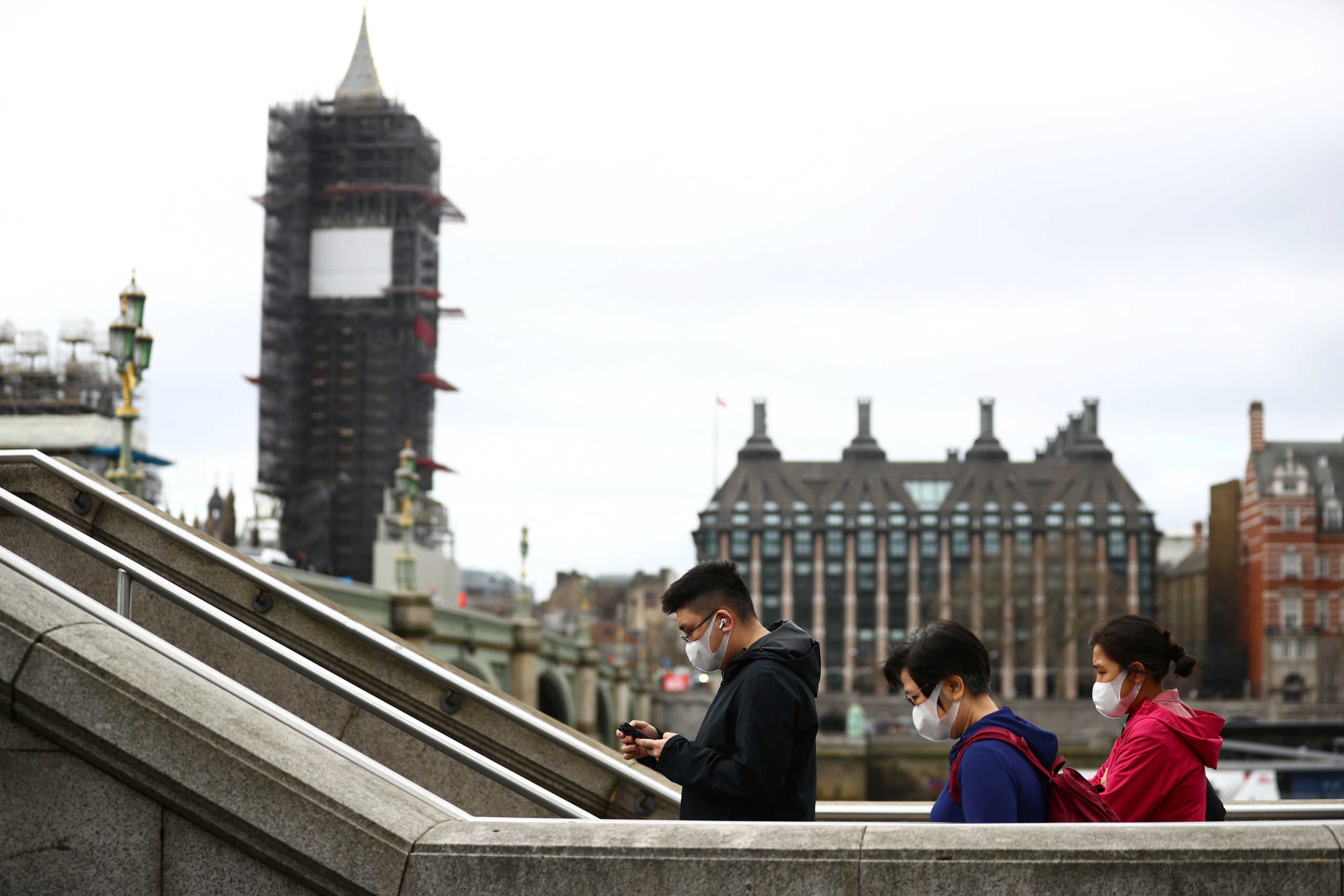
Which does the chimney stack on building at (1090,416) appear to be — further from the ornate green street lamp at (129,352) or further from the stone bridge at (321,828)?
the stone bridge at (321,828)

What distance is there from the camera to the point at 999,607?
3962 inches

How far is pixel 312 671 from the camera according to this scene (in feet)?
17.1

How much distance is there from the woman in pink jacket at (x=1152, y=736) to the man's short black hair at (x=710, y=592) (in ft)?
3.51

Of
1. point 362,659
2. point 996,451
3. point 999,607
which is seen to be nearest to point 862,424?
point 996,451

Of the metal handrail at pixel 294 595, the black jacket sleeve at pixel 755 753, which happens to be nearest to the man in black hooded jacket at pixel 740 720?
the black jacket sleeve at pixel 755 753

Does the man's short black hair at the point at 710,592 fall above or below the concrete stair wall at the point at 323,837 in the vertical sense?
above

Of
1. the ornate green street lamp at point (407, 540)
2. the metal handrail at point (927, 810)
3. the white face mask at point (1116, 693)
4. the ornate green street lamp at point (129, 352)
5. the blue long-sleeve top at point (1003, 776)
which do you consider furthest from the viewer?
the ornate green street lamp at point (407, 540)

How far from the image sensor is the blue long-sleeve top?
399 cm

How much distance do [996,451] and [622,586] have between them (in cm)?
5064

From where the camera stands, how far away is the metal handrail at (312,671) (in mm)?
4918

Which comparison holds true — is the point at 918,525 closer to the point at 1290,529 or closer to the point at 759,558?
the point at 759,558

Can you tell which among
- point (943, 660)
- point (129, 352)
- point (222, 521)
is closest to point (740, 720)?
point (943, 660)

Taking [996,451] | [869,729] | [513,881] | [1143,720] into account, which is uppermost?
[996,451]

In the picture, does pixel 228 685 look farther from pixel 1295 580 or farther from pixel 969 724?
pixel 1295 580
